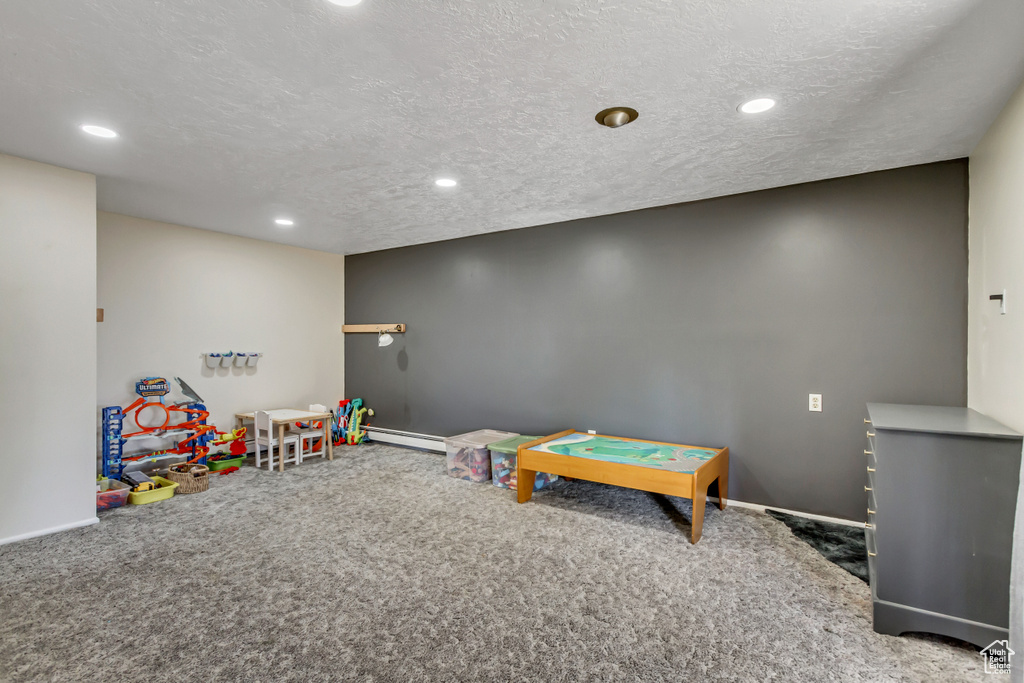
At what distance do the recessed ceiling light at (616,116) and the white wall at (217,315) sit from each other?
4225 mm

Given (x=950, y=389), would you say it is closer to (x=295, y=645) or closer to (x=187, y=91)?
(x=295, y=645)

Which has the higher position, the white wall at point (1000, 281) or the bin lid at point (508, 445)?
the white wall at point (1000, 281)

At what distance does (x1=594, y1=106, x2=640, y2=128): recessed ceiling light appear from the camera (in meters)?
2.25

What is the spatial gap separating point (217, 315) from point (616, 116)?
4.41 meters

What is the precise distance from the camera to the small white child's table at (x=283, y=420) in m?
4.49

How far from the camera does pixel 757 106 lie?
87.3 inches

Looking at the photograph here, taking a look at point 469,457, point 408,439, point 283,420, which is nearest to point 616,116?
point 469,457

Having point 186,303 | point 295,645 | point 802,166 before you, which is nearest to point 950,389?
point 802,166

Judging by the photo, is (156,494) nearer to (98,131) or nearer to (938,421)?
(98,131)

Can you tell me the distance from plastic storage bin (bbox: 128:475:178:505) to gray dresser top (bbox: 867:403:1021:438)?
4.63 metres

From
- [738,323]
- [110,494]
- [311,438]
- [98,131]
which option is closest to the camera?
[98,131]

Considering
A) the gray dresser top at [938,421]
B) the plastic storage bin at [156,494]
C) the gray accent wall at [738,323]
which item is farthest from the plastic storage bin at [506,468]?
the plastic storage bin at [156,494]

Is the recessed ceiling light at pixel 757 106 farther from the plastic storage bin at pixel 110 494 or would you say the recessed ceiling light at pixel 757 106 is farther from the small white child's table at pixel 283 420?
the plastic storage bin at pixel 110 494

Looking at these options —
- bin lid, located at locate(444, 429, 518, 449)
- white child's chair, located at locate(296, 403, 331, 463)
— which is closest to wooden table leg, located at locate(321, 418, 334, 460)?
white child's chair, located at locate(296, 403, 331, 463)
